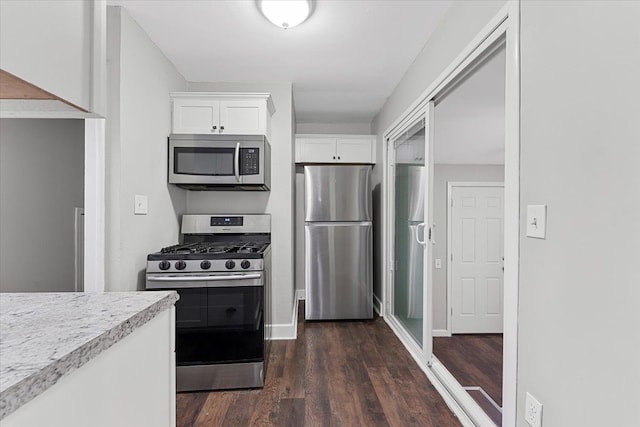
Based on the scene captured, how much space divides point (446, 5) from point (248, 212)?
231 cm

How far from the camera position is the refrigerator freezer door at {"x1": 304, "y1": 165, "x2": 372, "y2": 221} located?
3672 millimetres

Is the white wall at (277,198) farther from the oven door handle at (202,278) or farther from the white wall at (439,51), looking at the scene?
the white wall at (439,51)

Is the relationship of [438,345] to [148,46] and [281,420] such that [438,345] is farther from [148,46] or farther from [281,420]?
[148,46]

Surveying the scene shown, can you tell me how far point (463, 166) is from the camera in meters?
4.48

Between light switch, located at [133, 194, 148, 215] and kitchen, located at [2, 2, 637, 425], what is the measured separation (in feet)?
0.16

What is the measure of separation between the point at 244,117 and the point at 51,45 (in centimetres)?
233

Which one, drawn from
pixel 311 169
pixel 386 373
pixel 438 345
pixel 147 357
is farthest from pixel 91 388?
pixel 438 345

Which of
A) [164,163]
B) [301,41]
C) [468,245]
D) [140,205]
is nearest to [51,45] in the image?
[140,205]

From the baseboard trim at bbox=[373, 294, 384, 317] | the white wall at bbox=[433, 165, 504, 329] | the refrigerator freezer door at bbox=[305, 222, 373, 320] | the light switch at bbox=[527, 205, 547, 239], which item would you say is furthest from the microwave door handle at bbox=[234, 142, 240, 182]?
the white wall at bbox=[433, 165, 504, 329]

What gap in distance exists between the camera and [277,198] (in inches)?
127

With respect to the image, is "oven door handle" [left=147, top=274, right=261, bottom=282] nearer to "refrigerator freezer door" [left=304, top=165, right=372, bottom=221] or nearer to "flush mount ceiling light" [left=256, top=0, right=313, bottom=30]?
"refrigerator freezer door" [left=304, top=165, right=372, bottom=221]

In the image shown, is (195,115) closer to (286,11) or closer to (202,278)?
(286,11)

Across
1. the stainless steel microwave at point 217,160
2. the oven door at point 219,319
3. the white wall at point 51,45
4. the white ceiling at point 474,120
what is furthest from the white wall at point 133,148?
the white ceiling at point 474,120

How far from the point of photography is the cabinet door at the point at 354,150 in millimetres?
4137
